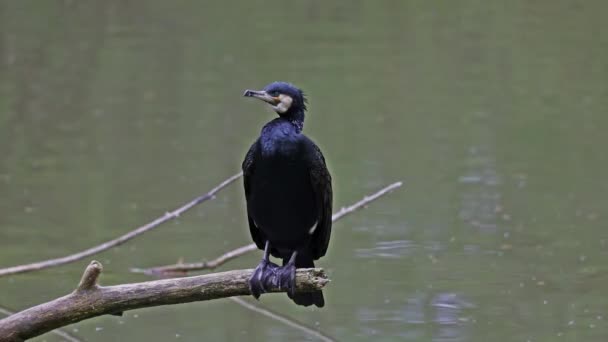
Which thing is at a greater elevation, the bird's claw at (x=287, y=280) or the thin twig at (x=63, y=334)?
the bird's claw at (x=287, y=280)

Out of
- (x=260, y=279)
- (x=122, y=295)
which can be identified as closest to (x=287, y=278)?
(x=260, y=279)

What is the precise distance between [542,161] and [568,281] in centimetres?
207

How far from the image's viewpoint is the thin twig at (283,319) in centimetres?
588

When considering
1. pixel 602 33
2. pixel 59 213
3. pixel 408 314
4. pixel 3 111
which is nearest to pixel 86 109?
pixel 3 111

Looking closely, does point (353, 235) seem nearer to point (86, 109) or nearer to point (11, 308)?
point (11, 308)

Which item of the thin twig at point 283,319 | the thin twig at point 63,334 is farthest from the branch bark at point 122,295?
the thin twig at point 283,319

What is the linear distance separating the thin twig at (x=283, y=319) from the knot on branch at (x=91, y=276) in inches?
85.7

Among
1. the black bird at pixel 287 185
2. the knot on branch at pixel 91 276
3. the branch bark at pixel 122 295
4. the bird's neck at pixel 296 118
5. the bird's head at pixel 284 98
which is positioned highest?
the bird's head at pixel 284 98

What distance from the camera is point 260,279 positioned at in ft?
12.8

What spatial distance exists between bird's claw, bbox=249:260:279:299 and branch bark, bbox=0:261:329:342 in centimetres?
2

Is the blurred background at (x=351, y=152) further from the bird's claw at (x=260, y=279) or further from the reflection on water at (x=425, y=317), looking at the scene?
the bird's claw at (x=260, y=279)

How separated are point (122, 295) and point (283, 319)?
2379 mm

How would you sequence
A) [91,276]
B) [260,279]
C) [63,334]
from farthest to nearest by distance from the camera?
[63,334] → [260,279] → [91,276]

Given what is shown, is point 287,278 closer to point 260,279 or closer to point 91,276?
point 260,279
